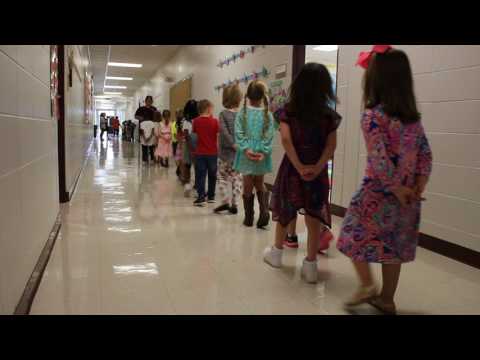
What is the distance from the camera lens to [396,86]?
6.05ft

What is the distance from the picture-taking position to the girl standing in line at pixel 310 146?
7.67 ft

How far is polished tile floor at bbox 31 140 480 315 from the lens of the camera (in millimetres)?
2080

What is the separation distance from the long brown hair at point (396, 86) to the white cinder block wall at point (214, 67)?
3365 millimetres

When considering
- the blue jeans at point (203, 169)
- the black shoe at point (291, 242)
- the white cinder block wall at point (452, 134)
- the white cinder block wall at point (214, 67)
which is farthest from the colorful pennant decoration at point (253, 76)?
the black shoe at point (291, 242)

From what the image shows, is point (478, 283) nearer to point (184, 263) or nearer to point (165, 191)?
point (184, 263)

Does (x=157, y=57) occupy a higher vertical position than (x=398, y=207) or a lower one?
higher

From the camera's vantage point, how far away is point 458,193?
296 centimetres

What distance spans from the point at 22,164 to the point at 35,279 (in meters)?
0.62

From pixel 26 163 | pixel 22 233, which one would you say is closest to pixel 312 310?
pixel 22 233

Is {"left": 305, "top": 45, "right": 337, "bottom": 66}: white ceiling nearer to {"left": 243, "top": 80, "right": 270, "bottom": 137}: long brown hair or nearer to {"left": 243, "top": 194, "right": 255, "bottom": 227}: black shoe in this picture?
{"left": 243, "top": 80, "right": 270, "bottom": 137}: long brown hair

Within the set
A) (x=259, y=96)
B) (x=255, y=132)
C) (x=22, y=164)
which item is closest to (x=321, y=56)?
(x=259, y=96)
